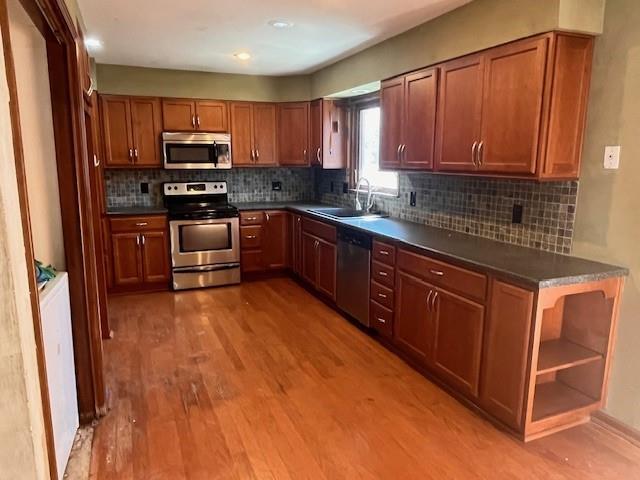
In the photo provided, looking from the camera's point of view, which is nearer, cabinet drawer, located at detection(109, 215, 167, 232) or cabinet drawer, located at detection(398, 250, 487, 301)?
cabinet drawer, located at detection(398, 250, 487, 301)

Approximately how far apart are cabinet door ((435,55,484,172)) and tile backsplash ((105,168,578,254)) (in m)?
0.33

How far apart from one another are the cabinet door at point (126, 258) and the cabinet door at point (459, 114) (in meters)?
3.28

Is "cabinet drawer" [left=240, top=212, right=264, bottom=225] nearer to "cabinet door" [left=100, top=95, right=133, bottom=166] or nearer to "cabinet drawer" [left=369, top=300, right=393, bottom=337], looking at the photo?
"cabinet door" [left=100, top=95, right=133, bottom=166]

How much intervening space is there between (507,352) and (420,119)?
178 cm

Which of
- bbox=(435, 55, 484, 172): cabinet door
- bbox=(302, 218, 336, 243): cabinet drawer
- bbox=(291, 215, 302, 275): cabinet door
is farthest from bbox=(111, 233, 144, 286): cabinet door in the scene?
bbox=(435, 55, 484, 172): cabinet door

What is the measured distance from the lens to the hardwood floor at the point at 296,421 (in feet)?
7.06

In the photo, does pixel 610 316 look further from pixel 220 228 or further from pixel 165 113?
pixel 165 113

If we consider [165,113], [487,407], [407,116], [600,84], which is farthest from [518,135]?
[165,113]

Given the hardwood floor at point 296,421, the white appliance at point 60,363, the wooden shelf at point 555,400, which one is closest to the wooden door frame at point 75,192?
the white appliance at point 60,363

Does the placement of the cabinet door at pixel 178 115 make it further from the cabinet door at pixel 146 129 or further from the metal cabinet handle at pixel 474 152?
the metal cabinet handle at pixel 474 152

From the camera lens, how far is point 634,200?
2.29m

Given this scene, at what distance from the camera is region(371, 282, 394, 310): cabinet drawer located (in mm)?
3361

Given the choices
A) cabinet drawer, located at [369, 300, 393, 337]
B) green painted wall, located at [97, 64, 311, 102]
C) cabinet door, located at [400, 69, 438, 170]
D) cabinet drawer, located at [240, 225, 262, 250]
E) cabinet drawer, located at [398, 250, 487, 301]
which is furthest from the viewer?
cabinet drawer, located at [240, 225, 262, 250]

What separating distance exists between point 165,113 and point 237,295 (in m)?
2.18
